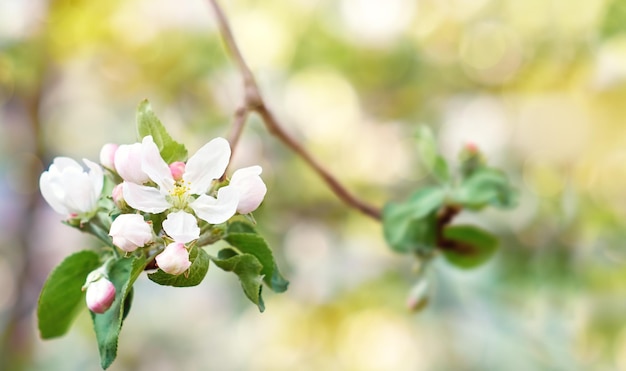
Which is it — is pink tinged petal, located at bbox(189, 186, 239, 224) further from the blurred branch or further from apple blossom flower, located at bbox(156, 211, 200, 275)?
the blurred branch

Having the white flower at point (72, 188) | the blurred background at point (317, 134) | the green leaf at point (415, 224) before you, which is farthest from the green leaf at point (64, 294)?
the blurred background at point (317, 134)

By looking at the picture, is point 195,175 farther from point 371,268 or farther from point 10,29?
point 10,29

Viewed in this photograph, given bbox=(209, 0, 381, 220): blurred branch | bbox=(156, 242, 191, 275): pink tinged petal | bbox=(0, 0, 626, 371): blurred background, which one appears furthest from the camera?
bbox=(0, 0, 626, 371): blurred background

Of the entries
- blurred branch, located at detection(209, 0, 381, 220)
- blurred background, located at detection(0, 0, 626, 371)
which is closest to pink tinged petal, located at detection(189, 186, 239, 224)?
blurred branch, located at detection(209, 0, 381, 220)

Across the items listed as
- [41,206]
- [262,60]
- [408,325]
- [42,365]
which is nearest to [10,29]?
[41,206]

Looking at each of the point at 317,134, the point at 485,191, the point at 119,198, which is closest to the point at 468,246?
the point at 485,191

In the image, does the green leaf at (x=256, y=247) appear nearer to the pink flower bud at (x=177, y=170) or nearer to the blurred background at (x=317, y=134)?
the pink flower bud at (x=177, y=170)
